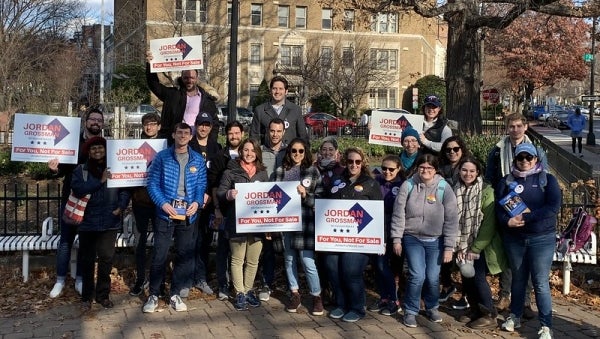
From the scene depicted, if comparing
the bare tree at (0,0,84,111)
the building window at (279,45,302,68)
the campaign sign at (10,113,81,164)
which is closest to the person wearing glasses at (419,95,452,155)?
the campaign sign at (10,113,81,164)

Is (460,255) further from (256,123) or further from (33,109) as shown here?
(33,109)

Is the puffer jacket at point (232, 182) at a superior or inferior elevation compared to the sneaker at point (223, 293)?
superior

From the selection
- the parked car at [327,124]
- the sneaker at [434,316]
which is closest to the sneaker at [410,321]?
the sneaker at [434,316]

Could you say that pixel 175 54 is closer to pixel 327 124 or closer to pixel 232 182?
pixel 232 182

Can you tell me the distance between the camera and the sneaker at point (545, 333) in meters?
5.18

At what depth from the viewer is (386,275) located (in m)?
5.94

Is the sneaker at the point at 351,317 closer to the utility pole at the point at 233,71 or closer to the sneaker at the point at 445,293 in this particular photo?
the sneaker at the point at 445,293

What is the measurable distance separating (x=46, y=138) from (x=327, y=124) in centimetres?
2093

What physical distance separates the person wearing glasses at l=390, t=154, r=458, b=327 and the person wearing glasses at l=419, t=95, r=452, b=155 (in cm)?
87

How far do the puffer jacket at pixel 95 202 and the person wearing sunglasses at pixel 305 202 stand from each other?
171 cm

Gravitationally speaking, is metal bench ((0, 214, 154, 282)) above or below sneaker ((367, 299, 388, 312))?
above

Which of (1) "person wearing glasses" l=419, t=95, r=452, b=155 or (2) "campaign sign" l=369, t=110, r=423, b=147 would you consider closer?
(1) "person wearing glasses" l=419, t=95, r=452, b=155

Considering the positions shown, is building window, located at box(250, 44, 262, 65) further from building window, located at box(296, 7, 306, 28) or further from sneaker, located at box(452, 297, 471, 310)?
sneaker, located at box(452, 297, 471, 310)

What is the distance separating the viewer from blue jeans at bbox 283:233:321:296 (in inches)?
233
